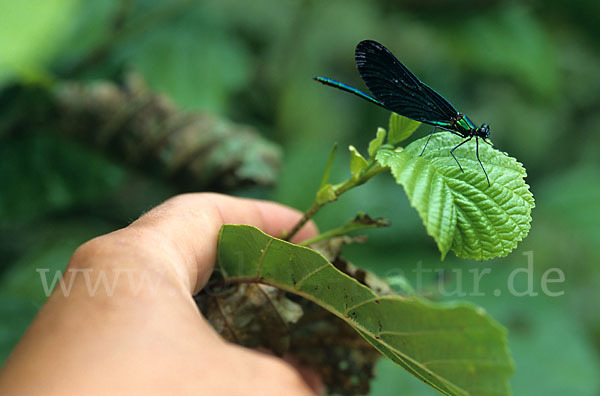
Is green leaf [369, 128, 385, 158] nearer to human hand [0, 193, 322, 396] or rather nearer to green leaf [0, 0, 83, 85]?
human hand [0, 193, 322, 396]

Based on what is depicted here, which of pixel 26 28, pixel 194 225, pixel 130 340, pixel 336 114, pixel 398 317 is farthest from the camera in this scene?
pixel 336 114

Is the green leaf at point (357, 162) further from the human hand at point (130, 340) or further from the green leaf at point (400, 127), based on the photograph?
the human hand at point (130, 340)

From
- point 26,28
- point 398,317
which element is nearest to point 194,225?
point 398,317

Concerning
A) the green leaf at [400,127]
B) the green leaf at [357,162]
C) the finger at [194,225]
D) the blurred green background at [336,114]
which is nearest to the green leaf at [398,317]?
the finger at [194,225]

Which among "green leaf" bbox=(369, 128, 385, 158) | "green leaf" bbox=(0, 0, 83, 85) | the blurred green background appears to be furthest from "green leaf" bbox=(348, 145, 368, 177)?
"green leaf" bbox=(0, 0, 83, 85)

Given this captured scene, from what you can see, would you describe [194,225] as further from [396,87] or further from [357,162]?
[396,87]
